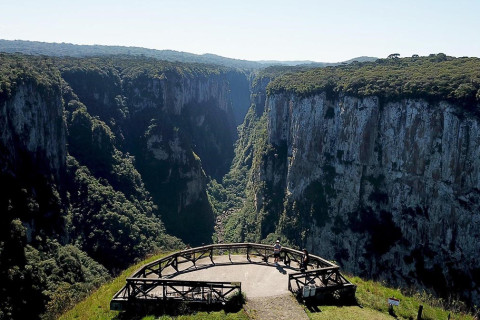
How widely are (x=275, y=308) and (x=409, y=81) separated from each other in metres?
53.7

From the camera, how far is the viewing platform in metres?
20.2

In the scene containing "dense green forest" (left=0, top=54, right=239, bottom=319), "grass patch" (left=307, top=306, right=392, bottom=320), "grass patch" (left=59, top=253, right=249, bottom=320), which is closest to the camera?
"grass patch" (left=59, top=253, right=249, bottom=320)

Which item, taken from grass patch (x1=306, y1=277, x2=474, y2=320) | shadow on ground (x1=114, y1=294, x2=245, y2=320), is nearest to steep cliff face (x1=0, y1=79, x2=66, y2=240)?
shadow on ground (x1=114, y1=294, x2=245, y2=320)

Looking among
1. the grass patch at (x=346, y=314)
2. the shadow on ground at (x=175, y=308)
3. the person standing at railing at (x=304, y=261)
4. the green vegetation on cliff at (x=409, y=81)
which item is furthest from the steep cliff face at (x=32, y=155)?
the green vegetation on cliff at (x=409, y=81)

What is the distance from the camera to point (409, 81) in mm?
62219

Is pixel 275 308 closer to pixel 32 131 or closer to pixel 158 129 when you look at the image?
pixel 32 131

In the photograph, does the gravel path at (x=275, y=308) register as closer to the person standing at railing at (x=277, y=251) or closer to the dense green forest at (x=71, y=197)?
the person standing at railing at (x=277, y=251)

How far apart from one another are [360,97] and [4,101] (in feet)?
191

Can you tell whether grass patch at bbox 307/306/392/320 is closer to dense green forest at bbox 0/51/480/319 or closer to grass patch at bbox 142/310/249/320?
grass patch at bbox 142/310/249/320

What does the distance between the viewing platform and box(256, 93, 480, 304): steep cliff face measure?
3795cm

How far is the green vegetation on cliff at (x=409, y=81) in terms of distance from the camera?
55594mm

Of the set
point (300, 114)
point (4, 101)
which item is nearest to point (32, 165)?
point (4, 101)

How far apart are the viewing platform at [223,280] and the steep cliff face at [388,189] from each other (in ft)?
125

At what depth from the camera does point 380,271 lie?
61031mm
